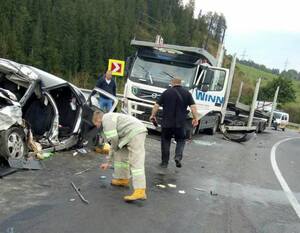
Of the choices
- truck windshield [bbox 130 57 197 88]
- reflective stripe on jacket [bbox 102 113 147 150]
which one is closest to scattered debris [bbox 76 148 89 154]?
→ reflective stripe on jacket [bbox 102 113 147 150]

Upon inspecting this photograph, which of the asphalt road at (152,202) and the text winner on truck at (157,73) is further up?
the text winner on truck at (157,73)

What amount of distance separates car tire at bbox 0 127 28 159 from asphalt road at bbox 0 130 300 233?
1.35ft

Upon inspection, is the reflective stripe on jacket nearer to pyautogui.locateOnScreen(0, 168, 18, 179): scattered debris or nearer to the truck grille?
pyautogui.locateOnScreen(0, 168, 18, 179): scattered debris

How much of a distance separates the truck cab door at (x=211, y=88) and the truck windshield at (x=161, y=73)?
0.38 metres

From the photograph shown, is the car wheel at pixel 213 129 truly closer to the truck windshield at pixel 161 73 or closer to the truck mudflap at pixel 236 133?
the truck mudflap at pixel 236 133

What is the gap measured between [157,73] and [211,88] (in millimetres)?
2239

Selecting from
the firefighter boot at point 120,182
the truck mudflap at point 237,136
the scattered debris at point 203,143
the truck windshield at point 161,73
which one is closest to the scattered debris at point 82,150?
the firefighter boot at point 120,182

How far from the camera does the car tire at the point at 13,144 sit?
23.7 feet

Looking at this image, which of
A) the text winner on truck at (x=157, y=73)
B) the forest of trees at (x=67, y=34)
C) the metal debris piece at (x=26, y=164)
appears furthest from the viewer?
the forest of trees at (x=67, y=34)

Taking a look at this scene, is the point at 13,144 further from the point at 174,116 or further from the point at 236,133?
the point at 236,133

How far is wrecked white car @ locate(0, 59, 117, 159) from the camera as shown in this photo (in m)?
7.52

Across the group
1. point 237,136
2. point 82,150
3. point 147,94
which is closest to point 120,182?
point 82,150

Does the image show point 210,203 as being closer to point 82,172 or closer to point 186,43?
point 82,172

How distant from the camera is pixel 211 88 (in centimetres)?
1562
